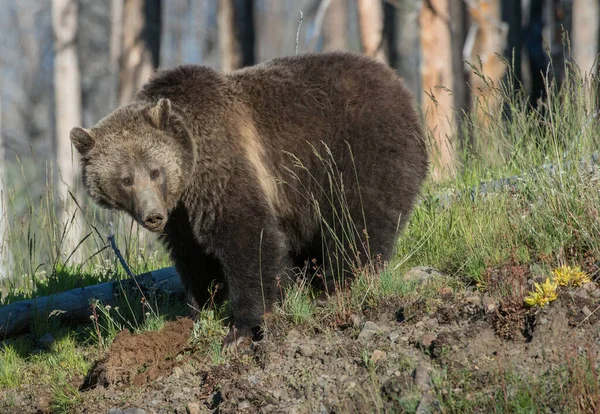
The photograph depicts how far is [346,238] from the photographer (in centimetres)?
584

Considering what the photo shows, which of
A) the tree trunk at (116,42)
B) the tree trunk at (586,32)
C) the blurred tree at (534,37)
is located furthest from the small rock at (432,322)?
the blurred tree at (534,37)

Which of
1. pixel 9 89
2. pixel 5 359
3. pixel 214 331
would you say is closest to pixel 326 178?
pixel 214 331

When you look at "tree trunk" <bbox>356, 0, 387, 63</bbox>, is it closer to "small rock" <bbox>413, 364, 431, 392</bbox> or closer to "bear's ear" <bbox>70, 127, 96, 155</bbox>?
"bear's ear" <bbox>70, 127, 96, 155</bbox>

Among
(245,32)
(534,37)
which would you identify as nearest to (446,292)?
(245,32)

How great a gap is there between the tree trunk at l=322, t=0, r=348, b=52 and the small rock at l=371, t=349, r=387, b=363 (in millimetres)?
14517

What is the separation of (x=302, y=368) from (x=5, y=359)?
7.94 ft

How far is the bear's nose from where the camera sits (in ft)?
16.9

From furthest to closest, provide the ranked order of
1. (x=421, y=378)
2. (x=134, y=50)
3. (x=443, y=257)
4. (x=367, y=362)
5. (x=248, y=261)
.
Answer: (x=134, y=50) → (x=443, y=257) → (x=248, y=261) → (x=367, y=362) → (x=421, y=378)

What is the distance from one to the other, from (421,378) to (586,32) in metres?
10.3

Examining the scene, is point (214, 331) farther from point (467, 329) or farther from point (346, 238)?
point (467, 329)

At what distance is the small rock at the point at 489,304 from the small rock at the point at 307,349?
1.05 meters

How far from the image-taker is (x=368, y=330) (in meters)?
4.80

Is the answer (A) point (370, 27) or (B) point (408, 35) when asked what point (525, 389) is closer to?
(B) point (408, 35)

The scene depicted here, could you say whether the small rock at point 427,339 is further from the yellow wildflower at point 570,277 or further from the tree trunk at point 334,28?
the tree trunk at point 334,28
